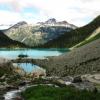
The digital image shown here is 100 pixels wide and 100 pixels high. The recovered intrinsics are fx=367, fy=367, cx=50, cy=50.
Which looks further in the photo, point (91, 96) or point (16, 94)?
point (16, 94)

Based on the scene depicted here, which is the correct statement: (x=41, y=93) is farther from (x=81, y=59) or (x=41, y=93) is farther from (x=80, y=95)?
(x=81, y=59)

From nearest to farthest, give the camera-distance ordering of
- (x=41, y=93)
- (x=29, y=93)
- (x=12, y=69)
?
1. (x=41, y=93)
2. (x=29, y=93)
3. (x=12, y=69)

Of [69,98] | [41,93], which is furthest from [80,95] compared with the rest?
[41,93]

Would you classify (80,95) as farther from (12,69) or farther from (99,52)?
(99,52)

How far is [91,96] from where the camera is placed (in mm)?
32938

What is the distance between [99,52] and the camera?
355 feet

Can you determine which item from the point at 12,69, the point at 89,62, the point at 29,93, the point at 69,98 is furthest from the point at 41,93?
the point at 89,62

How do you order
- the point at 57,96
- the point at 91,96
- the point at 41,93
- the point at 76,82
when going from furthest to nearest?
the point at 76,82 → the point at 41,93 → the point at 57,96 → the point at 91,96

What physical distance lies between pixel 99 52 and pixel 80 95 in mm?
75509

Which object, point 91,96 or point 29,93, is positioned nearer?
point 91,96

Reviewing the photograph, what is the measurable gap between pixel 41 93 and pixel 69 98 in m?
5.77


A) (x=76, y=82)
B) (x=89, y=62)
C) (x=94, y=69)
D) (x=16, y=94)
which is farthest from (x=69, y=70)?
(x=16, y=94)

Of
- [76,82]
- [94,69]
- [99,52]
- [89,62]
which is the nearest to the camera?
[76,82]

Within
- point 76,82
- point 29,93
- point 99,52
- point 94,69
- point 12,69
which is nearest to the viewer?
point 29,93
